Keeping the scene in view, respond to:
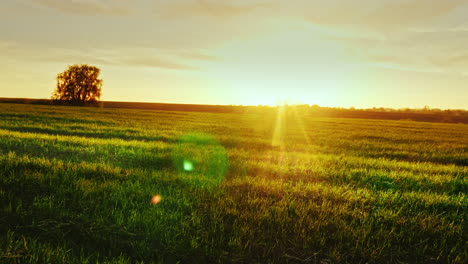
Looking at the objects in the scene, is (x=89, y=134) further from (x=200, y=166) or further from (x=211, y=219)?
(x=211, y=219)

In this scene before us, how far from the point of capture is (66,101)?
2881 inches

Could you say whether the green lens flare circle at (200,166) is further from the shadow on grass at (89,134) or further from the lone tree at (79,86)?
the lone tree at (79,86)

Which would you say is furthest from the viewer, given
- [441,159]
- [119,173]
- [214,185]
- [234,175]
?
[441,159]

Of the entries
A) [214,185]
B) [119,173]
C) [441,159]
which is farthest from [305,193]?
[441,159]

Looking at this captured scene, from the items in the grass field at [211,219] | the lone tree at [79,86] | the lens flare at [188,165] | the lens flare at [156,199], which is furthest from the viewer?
the lone tree at [79,86]

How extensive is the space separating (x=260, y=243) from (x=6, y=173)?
434 cm

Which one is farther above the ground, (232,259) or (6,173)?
(6,173)

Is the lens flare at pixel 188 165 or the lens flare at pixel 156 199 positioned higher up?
the lens flare at pixel 156 199

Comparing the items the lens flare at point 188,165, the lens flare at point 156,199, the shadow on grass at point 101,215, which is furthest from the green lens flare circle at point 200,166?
the lens flare at point 156,199

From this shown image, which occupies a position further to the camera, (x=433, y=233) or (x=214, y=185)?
(x=214, y=185)

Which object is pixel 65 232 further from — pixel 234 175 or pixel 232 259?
pixel 234 175

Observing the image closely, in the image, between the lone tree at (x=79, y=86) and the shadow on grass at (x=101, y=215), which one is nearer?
the shadow on grass at (x=101, y=215)

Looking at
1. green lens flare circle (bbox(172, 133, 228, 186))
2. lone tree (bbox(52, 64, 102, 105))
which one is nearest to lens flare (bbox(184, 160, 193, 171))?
green lens flare circle (bbox(172, 133, 228, 186))

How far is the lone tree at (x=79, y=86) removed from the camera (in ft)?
243
